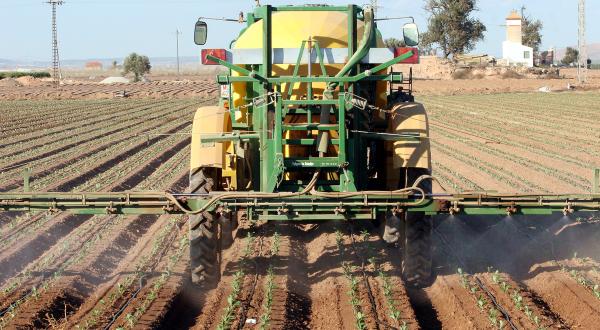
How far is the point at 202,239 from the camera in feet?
30.7

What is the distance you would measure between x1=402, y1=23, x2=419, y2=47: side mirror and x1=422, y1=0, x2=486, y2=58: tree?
8058 cm

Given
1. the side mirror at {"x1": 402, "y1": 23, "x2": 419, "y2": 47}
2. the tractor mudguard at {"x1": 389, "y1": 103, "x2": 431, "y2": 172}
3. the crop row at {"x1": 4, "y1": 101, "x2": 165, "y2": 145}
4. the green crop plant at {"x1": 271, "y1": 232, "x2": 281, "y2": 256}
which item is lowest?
the green crop plant at {"x1": 271, "y1": 232, "x2": 281, "y2": 256}

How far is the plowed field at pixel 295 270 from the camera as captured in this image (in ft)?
27.7

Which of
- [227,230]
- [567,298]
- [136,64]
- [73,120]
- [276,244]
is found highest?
[136,64]

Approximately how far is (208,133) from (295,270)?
190 centimetres

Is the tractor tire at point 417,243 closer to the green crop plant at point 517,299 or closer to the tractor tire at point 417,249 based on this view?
the tractor tire at point 417,249

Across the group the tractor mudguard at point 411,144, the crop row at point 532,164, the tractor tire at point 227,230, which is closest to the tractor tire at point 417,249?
the tractor mudguard at point 411,144

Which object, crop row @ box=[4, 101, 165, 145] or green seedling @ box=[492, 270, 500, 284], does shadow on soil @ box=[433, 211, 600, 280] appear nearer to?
green seedling @ box=[492, 270, 500, 284]

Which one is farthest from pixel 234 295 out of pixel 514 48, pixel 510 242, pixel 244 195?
pixel 514 48

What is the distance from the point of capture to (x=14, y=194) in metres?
8.97

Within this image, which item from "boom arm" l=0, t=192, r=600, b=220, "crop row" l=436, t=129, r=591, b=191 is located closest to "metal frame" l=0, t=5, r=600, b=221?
"boom arm" l=0, t=192, r=600, b=220

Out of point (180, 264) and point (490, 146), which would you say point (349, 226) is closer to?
point (180, 264)

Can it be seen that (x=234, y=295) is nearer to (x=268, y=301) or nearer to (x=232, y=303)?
(x=232, y=303)

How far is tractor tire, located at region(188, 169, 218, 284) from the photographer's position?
9.29 m
